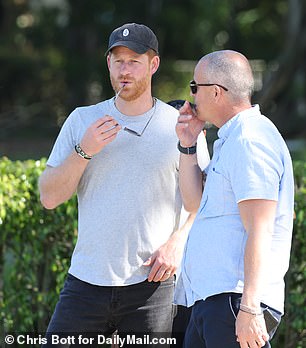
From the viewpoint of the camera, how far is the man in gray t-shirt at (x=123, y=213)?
3.68m

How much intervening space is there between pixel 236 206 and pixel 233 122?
340 millimetres

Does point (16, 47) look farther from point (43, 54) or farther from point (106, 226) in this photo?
point (106, 226)

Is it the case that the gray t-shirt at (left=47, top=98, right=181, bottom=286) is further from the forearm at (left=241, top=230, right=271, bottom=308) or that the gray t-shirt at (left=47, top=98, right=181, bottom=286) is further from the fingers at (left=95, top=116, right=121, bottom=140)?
the forearm at (left=241, top=230, right=271, bottom=308)

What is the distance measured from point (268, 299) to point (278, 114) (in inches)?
642

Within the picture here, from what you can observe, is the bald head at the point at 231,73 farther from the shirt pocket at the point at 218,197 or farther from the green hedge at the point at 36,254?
the green hedge at the point at 36,254

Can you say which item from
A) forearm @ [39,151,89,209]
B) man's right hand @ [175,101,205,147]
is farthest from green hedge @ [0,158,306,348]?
man's right hand @ [175,101,205,147]

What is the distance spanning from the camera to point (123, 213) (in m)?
3.69

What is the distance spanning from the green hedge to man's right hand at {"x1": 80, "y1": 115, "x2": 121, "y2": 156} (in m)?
1.43

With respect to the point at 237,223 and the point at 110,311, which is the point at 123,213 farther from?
the point at 237,223

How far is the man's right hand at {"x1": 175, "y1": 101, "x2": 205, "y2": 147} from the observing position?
137 inches

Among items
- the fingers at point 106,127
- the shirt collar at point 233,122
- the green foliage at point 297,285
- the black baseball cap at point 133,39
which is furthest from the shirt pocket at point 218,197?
the green foliage at point 297,285

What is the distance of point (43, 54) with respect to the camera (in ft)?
75.4

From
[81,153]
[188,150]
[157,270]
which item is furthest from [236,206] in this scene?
[81,153]

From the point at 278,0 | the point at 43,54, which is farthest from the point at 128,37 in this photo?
the point at 278,0
